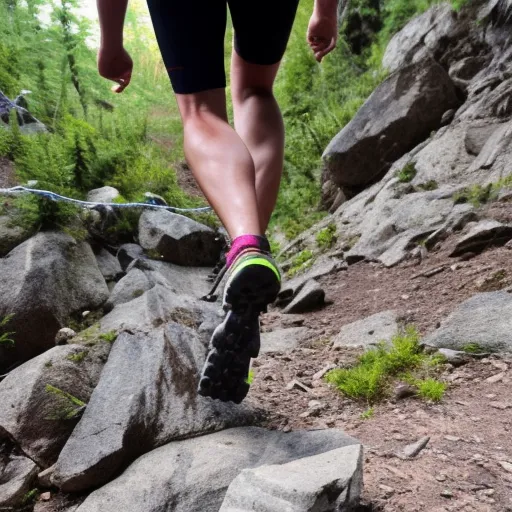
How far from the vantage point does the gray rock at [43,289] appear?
3107 mm

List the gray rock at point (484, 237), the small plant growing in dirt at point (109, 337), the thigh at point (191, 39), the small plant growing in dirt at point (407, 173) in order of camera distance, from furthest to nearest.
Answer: the small plant growing in dirt at point (407, 173)
the gray rock at point (484, 237)
the small plant growing in dirt at point (109, 337)
the thigh at point (191, 39)

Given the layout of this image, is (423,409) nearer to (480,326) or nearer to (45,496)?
(480,326)

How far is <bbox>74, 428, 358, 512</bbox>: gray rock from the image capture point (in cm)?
161

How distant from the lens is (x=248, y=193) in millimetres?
1383

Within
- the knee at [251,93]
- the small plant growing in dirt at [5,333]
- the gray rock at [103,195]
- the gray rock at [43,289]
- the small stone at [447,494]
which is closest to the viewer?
the small stone at [447,494]

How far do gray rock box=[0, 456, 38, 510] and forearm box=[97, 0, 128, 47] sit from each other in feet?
6.15

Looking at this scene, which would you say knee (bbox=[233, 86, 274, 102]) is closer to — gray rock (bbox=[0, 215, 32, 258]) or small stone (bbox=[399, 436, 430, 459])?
small stone (bbox=[399, 436, 430, 459])

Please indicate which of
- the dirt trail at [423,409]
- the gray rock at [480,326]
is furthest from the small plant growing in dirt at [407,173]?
the gray rock at [480,326]

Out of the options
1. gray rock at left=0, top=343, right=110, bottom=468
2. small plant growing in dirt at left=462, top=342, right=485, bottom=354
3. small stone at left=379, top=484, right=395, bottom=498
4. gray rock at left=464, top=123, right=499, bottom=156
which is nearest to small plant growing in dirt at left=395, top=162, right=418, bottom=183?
gray rock at left=464, top=123, right=499, bottom=156

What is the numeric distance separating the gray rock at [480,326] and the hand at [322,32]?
1499mm

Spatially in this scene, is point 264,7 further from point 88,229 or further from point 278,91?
point 278,91

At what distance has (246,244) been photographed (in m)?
1.31

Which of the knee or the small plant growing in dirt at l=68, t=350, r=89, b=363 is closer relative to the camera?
the knee

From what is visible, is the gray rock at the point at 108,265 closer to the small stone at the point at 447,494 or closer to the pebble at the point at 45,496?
the pebble at the point at 45,496
